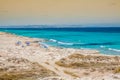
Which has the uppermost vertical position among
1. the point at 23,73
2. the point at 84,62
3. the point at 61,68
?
the point at 23,73

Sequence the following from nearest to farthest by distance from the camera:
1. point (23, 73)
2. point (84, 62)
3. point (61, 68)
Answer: point (23, 73) < point (61, 68) < point (84, 62)

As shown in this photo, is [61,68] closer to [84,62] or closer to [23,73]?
[84,62]

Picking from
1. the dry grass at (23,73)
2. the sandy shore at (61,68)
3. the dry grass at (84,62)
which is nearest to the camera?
the dry grass at (23,73)

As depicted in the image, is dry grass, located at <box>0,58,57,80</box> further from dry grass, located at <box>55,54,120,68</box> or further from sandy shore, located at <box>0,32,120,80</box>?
dry grass, located at <box>55,54,120,68</box>

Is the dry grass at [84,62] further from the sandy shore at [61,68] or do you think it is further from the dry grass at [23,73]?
the dry grass at [23,73]

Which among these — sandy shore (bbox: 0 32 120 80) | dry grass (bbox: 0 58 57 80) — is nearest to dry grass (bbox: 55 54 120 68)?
sandy shore (bbox: 0 32 120 80)

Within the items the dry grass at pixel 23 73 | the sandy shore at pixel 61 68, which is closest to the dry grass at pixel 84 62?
the sandy shore at pixel 61 68

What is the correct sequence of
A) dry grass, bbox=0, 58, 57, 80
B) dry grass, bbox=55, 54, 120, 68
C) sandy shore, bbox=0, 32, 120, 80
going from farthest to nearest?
dry grass, bbox=55, 54, 120, 68, sandy shore, bbox=0, 32, 120, 80, dry grass, bbox=0, 58, 57, 80

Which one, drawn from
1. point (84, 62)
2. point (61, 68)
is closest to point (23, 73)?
point (61, 68)

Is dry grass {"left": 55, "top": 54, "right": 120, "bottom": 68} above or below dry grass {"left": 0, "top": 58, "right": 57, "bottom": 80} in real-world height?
below

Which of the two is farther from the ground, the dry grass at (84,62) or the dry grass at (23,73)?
the dry grass at (23,73)

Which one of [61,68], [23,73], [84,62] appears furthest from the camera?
[84,62]

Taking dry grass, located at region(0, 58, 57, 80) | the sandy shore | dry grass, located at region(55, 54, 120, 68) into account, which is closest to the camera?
dry grass, located at region(0, 58, 57, 80)

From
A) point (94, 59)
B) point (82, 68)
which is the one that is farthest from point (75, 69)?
point (94, 59)
